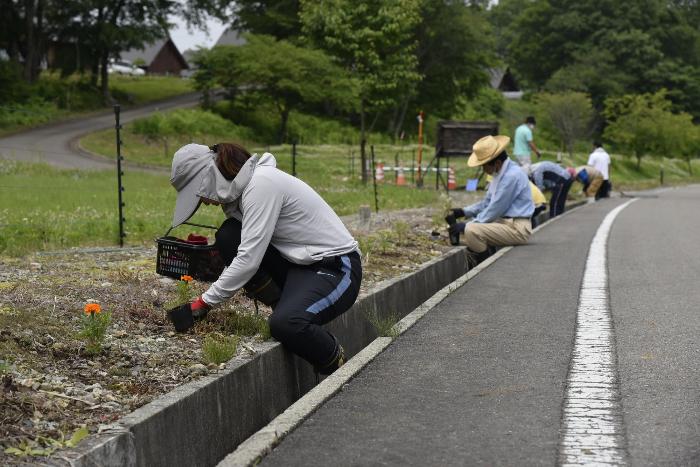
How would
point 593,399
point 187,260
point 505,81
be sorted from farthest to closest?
1. point 505,81
2. point 187,260
3. point 593,399

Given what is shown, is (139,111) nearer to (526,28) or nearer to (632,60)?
(632,60)

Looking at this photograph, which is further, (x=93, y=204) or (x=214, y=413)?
(x=93, y=204)

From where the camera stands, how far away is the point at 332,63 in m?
48.4

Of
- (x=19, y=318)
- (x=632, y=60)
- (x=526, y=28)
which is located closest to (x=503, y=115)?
(x=632, y=60)

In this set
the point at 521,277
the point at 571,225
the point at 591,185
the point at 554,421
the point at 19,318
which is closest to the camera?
the point at 554,421

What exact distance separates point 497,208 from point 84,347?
795 cm

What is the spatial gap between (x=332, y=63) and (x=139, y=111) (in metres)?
12.0

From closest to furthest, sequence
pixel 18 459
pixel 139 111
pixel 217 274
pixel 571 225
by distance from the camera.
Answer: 1. pixel 18 459
2. pixel 217 274
3. pixel 571 225
4. pixel 139 111

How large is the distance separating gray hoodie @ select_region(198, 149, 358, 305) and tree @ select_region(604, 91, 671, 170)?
6010 cm

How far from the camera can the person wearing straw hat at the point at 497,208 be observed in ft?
41.0

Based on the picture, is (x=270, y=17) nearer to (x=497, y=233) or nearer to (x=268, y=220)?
(x=497, y=233)

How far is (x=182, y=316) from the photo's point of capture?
20.5 ft

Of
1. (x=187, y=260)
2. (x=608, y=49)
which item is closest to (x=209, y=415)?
(x=187, y=260)

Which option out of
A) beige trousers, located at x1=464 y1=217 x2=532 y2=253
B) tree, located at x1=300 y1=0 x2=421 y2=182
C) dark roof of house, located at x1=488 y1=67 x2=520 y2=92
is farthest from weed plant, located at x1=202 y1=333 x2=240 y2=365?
dark roof of house, located at x1=488 y1=67 x2=520 y2=92
